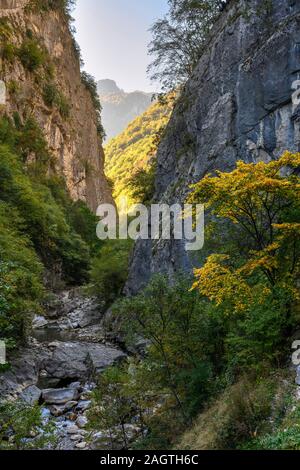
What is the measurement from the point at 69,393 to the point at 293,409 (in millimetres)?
8406

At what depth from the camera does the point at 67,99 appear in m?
46.9

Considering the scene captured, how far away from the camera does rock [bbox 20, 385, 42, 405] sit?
11.8 m

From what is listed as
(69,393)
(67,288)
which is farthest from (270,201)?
(67,288)

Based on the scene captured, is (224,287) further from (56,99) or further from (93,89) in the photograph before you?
(93,89)

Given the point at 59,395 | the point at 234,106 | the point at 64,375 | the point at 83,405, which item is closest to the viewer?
the point at 83,405

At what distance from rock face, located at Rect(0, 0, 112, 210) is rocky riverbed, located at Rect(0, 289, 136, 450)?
2285 cm

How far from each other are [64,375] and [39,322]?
826 centimetres

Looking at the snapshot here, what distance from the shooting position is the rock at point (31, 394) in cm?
1182

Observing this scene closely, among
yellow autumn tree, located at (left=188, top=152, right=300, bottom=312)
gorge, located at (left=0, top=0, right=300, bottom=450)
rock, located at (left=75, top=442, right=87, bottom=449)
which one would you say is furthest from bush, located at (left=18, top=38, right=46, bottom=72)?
rock, located at (left=75, top=442, right=87, bottom=449)

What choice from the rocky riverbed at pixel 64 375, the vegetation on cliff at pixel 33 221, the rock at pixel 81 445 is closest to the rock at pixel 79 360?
the rocky riverbed at pixel 64 375

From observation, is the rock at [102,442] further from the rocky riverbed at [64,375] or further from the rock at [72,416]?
the rock at [72,416]

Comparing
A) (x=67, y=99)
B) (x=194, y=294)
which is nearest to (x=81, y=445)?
(x=194, y=294)

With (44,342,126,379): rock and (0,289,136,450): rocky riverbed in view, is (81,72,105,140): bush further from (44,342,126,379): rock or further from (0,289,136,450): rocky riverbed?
(44,342,126,379): rock

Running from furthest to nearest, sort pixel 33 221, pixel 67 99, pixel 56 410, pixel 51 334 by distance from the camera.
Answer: pixel 67 99 → pixel 33 221 → pixel 51 334 → pixel 56 410
